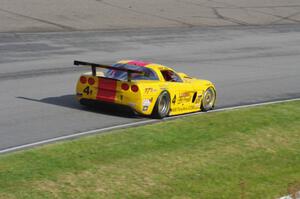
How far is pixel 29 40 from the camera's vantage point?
2592cm

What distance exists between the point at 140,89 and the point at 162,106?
0.88m

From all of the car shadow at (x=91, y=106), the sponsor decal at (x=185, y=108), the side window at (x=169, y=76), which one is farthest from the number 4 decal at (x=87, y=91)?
the sponsor decal at (x=185, y=108)

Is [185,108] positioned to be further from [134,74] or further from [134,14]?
[134,14]

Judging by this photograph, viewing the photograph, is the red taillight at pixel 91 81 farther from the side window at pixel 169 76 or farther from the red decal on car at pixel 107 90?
the side window at pixel 169 76

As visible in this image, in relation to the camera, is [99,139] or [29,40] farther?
[29,40]

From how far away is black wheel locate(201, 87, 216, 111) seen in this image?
17.0 metres

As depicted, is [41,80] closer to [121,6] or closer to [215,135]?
[215,135]

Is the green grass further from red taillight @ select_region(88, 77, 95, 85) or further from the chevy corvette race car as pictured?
red taillight @ select_region(88, 77, 95, 85)

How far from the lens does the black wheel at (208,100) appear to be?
17031 mm

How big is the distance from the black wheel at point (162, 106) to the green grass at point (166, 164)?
1141mm

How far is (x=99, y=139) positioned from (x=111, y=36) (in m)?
17.1

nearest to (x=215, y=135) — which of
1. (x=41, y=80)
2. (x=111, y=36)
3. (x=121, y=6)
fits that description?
(x=41, y=80)

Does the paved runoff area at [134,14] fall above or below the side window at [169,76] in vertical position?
above

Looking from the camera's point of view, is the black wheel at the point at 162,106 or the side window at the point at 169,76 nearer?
the black wheel at the point at 162,106
